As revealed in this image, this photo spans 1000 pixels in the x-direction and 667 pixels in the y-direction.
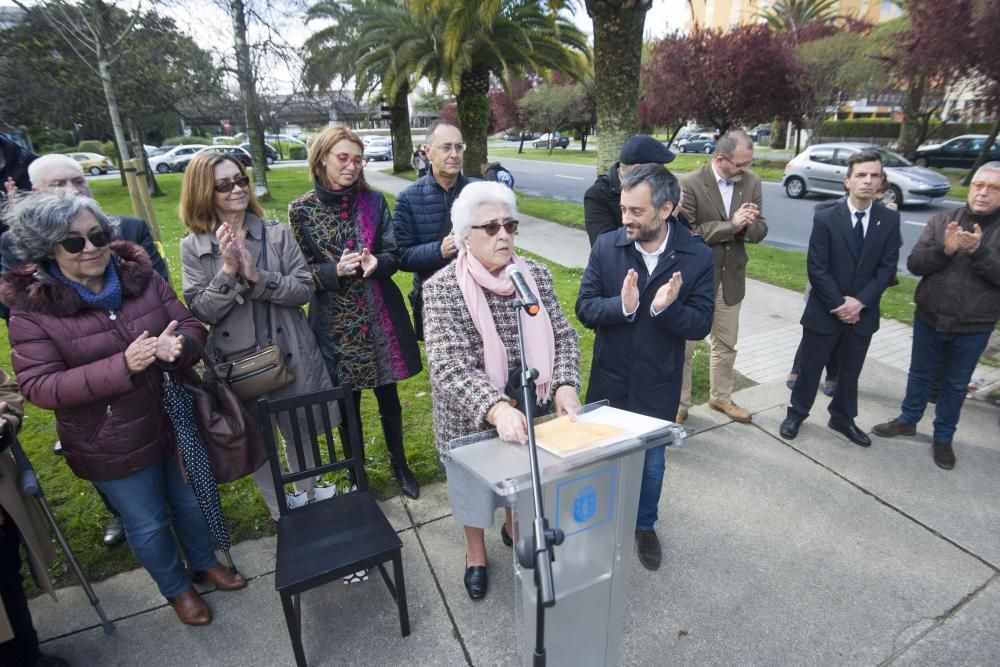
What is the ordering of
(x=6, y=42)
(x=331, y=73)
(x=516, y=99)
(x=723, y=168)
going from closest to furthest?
(x=723, y=168)
(x=6, y=42)
(x=331, y=73)
(x=516, y=99)

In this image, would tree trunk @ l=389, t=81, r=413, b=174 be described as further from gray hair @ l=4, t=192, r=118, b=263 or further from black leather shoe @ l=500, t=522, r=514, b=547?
black leather shoe @ l=500, t=522, r=514, b=547

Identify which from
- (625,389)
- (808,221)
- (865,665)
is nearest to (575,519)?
(625,389)

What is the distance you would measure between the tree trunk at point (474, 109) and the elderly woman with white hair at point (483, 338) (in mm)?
12241

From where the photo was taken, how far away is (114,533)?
126 inches

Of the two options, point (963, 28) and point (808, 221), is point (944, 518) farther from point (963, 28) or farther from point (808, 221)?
point (963, 28)

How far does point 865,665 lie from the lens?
2395 mm

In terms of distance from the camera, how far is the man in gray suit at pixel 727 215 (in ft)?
12.6

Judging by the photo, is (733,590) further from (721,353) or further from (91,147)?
(91,147)

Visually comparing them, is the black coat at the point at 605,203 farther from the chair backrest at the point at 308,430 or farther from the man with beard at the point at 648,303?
the chair backrest at the point at 308,430

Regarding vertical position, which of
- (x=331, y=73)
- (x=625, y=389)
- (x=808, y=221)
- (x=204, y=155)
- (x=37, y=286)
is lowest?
(x=808, y=221)

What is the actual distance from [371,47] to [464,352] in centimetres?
1802

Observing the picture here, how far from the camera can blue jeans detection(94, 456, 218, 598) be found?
8.12 ft

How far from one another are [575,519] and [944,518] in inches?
107

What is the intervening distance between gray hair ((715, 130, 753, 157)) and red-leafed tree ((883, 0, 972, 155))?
1505cm
